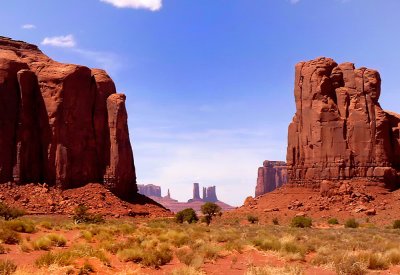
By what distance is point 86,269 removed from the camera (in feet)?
42.1

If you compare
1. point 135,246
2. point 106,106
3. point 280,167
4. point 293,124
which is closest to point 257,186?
point 280,167

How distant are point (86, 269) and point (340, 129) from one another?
53.1 m

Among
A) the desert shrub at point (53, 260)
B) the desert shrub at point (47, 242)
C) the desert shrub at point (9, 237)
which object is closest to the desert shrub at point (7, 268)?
the desert shrub at point (53, 260)

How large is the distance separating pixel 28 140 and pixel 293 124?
38.1 m

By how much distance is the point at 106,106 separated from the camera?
5909cm

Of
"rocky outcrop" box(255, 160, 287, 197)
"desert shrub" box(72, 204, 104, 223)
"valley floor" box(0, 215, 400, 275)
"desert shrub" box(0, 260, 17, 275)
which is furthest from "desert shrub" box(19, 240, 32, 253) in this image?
"rocky outcrop" box(255, 160, 287, 197)

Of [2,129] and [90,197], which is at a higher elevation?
[2,129]

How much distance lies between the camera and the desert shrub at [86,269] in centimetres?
1259

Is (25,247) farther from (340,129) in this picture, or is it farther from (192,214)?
(340,129)

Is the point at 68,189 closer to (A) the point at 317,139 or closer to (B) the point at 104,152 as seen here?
(B) the point at 104,152

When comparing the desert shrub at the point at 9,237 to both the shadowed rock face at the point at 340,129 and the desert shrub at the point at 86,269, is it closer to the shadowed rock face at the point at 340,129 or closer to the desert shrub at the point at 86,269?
the desert shrub at the point at 86,269

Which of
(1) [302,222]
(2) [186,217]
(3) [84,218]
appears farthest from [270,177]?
(3) [84,218]

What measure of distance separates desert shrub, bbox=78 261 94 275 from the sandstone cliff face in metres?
41.7

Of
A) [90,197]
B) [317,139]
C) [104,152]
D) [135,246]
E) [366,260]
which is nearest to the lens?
[366,260]
